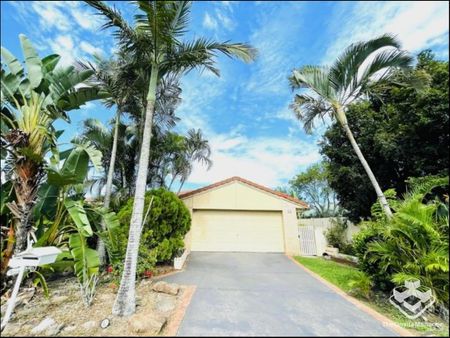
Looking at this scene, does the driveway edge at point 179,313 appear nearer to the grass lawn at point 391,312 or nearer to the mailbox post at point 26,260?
the mailbox post at point 26,260

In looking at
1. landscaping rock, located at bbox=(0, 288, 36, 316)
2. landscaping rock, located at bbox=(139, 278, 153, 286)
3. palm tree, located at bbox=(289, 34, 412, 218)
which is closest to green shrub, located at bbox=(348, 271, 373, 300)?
palm tree, located at bbox=(289, 34, 412, 218)

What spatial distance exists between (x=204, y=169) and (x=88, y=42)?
10.1m

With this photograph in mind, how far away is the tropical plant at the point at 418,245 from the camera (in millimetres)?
5609

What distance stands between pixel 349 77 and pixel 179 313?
10.1m

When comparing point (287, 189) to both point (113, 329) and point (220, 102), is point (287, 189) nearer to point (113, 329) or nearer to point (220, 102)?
point (220, 102)

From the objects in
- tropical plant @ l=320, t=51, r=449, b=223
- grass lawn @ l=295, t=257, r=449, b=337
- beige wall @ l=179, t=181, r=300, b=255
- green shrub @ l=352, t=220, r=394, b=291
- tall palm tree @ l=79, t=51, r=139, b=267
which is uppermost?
tall palm tree @ l=79, t=51, r=139, b=267

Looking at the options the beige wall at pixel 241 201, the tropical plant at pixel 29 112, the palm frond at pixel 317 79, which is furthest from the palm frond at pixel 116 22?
the beige wall at pixel 241 201

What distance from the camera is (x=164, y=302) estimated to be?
6.20 m

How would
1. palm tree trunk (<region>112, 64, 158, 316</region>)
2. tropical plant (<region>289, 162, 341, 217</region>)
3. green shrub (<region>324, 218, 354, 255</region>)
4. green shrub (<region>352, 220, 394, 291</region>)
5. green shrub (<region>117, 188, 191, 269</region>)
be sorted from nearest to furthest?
palm tree trunk (<region>112, 64, 158, 316</region>)
green shrub (<region>352, 220, 394, 291</region>)
green shrub (<region>117, 188, 191, 269</region>)
green shrub (<region>324, 218, 354, 255</region>)
tropical plant (<region>289, 162, 341, 217</region>)

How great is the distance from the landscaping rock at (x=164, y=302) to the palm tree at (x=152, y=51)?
72cm

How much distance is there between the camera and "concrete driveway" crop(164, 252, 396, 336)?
480 centimetres

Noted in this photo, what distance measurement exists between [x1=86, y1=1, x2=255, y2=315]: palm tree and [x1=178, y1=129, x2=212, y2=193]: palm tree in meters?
8.09

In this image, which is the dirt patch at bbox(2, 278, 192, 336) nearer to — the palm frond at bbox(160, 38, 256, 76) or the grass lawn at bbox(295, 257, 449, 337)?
the grass lawn at bbox(295, 257, 449, 337)

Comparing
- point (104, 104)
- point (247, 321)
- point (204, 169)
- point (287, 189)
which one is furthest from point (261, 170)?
point (247, 321)
